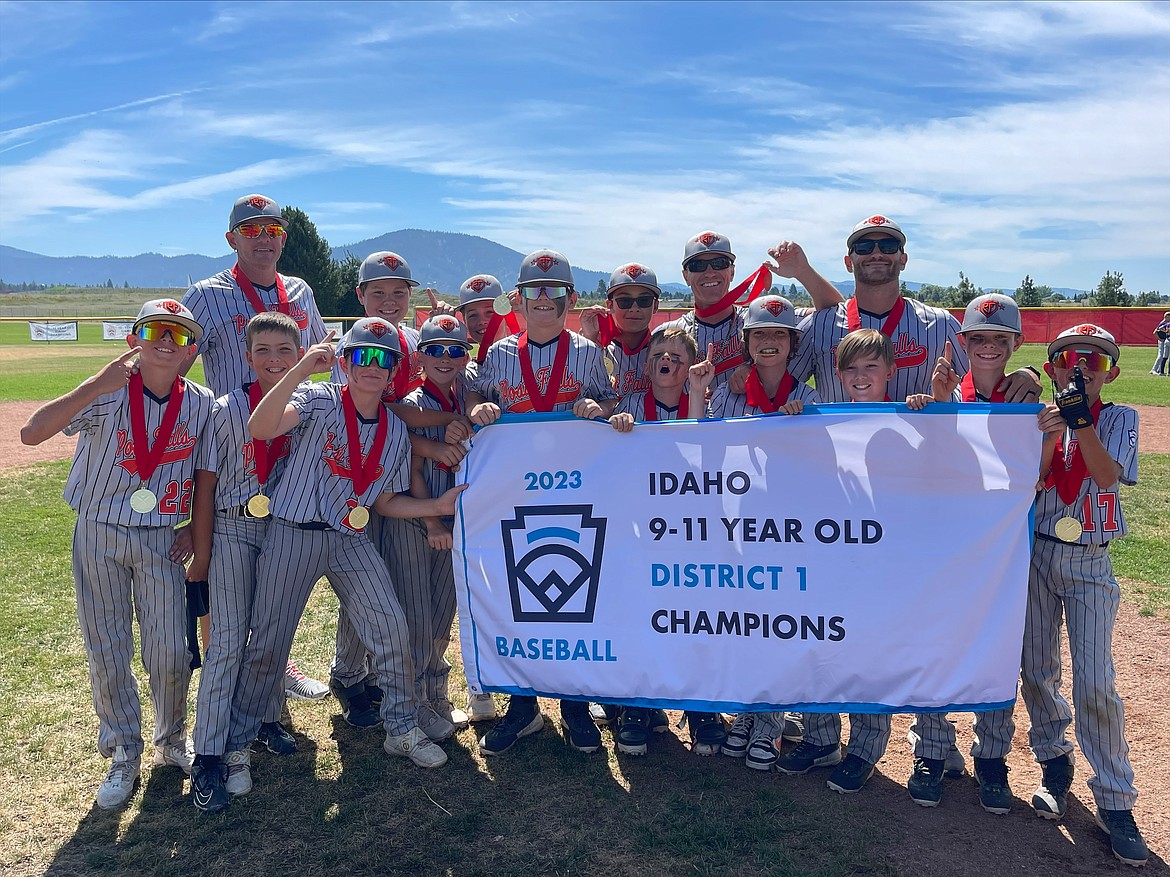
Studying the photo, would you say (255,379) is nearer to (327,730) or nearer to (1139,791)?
(327,730)

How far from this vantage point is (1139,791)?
4641 mm

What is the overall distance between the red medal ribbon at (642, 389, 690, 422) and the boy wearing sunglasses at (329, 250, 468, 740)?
1.13 m

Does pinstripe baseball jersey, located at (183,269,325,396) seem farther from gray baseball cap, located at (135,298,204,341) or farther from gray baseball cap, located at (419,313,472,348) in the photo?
gray baseball cap, located at (419,313,472,348)

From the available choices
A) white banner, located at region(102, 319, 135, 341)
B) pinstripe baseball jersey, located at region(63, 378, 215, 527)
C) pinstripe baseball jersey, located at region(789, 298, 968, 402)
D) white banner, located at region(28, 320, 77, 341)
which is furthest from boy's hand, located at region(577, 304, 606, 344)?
white banner, located at region(28, 320, 77, 341)

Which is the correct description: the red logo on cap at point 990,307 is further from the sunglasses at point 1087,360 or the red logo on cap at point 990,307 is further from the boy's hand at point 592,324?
the boy's hand at point 592,324

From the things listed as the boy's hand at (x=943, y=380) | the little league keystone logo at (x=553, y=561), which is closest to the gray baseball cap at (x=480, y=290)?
the little league keystone logo at (x=553, y=561)

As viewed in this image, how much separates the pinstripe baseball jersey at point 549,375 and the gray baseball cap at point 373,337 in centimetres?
68

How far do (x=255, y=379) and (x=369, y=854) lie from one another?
2853 mm

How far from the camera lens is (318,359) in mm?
4496

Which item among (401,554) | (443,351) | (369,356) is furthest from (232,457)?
(443,351)

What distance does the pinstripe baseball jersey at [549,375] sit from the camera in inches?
202

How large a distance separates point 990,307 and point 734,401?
145cm

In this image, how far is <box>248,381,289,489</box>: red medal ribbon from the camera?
15.6 ft

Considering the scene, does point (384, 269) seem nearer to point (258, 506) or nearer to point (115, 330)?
point (258, 506)
